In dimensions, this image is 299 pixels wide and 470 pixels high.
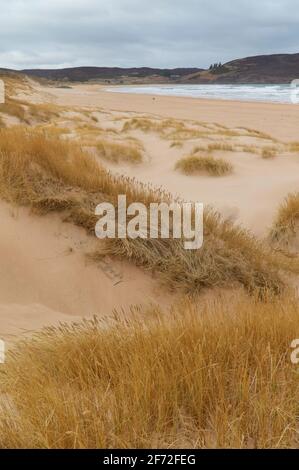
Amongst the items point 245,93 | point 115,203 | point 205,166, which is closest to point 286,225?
point 115,203

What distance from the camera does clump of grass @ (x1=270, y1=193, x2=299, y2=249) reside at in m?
5.56

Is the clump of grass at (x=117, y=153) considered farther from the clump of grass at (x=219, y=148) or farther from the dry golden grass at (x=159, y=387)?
the dry golden grass at (x=159, y=387)

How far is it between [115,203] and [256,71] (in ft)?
326

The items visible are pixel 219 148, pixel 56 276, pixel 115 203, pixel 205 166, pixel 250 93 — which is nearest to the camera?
pixel 56 276

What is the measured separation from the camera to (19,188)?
4402 millimetres

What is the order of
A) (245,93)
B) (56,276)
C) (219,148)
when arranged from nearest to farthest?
(56,276), (219,148), (245,93)

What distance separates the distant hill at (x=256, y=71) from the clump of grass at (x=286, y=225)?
8222cm

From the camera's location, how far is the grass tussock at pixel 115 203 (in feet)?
13.0

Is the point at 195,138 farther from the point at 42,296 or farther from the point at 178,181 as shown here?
the point at 42,296

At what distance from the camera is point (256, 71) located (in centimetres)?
9462

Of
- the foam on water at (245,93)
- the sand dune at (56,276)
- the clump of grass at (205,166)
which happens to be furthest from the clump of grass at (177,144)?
the foam on water at (245,93)

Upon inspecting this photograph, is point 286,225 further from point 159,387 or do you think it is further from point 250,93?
point 250,93

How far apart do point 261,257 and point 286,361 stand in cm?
232

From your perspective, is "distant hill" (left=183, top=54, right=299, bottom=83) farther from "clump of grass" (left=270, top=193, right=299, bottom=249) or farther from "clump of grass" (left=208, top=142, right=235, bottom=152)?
"clump of grass" (left=270, top=193, right=299, bottom=249)
